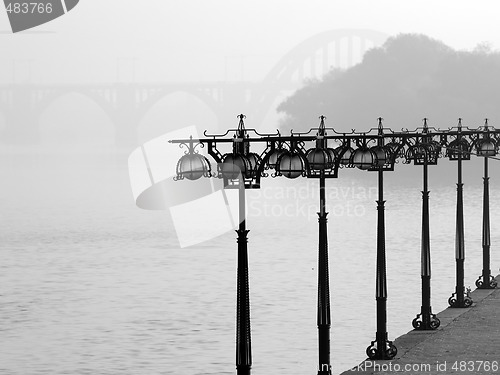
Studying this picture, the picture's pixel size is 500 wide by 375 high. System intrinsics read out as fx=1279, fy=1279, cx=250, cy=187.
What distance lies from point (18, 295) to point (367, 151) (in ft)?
61.5

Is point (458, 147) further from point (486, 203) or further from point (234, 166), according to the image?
point (234, 166)

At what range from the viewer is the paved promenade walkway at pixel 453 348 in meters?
19.4

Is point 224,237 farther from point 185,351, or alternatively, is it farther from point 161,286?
point 185,351

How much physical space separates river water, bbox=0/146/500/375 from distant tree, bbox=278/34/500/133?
2919 cm

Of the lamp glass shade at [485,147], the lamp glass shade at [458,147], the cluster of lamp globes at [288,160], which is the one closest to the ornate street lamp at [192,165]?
the cluster of lamp globes at [288,160]

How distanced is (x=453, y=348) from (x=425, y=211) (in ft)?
10.3

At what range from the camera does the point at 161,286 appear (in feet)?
124

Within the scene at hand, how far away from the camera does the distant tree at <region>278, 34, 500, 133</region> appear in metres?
106

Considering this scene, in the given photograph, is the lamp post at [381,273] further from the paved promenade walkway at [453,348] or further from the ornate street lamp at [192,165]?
the ornate street lamp at [192,165]

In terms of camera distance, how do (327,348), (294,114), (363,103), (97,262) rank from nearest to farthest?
(327,348), (97,262), (363,103), (294,114)

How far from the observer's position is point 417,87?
111m

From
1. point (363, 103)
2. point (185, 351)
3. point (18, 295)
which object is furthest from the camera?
point (363, 103)

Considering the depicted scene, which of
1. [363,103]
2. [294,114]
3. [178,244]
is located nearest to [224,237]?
[178,244]

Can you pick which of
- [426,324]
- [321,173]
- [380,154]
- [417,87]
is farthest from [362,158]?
[417,87]
